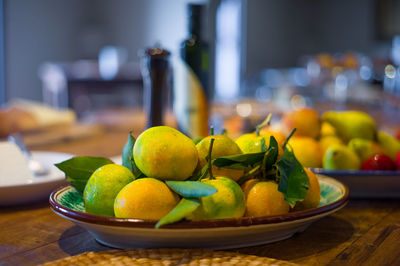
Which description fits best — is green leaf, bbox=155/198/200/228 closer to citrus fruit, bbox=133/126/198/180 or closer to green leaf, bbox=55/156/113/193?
citrus fruit, bbox=133/126/198/180

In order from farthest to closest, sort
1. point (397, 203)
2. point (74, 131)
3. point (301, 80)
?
point (301, 80)
point (74, 131)
point (397, 203)

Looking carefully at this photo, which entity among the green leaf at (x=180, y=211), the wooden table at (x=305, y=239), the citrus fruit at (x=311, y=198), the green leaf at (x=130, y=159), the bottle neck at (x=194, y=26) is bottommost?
the wooden table at (x=305, y=239)

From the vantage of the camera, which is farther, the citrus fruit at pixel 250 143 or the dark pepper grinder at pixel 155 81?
the dark pepper grinder at pixel 155 81

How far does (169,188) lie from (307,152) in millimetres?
374

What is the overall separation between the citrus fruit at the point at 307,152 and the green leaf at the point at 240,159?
28 cm

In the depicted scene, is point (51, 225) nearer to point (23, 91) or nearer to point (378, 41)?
point (23, 91)

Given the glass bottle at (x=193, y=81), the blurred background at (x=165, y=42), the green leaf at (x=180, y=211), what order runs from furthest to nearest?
the blurred background at (x=165, y=42) → the glass bottle at (x=193, y=81) → the green leaf at (x=180, y=211)

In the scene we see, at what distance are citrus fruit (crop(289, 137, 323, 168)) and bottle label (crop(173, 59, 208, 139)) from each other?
0.91 ft

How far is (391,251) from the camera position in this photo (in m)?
0.47

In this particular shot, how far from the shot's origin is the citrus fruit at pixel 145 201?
420 mm

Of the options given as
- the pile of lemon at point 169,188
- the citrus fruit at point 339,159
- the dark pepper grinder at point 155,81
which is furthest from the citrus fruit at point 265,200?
the dark pepper grinder at point 155,81

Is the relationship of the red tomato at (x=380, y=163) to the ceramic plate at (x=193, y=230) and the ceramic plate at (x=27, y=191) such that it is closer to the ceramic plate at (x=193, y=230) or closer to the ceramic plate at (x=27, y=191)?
the ceramic plate at (x=193, y=230)

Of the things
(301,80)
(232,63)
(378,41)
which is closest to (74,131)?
(301,80)

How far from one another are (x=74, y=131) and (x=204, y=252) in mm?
1125
